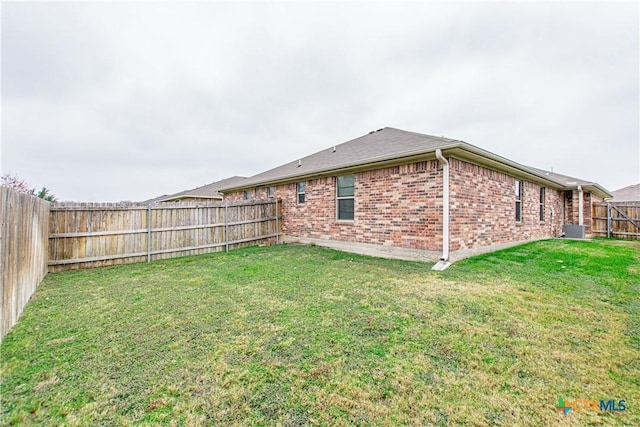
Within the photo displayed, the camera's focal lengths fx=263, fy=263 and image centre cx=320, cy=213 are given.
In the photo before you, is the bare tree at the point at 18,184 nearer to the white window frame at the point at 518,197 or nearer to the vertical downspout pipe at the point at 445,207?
the vertical downspout pipe at the point at 445,207

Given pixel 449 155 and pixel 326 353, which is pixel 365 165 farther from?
pixel 326 353

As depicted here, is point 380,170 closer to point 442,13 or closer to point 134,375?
point 442,13

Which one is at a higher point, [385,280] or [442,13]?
[442,13]

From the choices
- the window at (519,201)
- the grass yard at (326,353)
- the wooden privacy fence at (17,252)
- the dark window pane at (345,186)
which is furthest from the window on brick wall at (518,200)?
the wooden privacy fence at (17,252)

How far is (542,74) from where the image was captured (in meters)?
10.7

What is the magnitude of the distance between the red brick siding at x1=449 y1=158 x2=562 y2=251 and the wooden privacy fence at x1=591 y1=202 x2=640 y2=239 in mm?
6539

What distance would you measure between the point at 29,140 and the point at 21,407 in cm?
1675

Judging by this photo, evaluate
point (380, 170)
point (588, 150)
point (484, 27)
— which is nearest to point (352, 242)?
point (380, 170)

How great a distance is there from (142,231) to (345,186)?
643cm

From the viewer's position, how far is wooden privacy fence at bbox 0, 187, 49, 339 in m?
2.92

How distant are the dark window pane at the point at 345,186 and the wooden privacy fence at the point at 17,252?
24.0ft

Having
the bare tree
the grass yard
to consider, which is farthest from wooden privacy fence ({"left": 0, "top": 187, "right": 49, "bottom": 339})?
the bare tree

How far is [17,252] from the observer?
11.5 ft

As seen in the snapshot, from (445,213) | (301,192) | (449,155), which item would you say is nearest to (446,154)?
(449,155)
